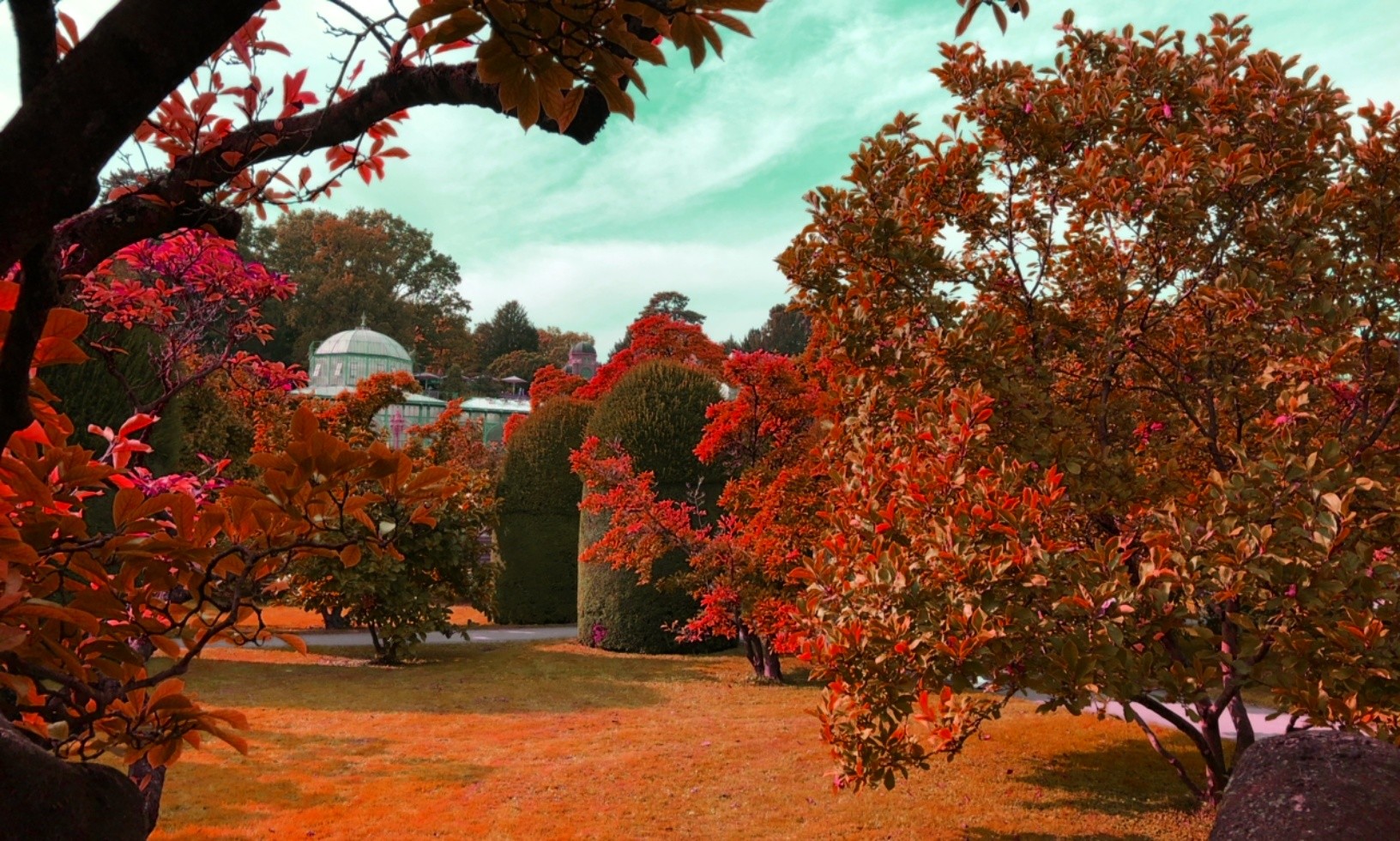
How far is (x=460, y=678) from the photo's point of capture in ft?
41.7

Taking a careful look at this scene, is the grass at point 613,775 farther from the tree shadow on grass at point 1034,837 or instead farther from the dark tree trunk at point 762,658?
the dark tree trunk at point 762,658

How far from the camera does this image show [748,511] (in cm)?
1249

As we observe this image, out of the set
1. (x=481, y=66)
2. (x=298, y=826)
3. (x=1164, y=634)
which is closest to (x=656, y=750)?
(x=298, y=826)

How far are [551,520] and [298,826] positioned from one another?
12759 millimetres

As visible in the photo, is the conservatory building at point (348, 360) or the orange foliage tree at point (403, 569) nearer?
the orange foliage tree at point (403, 569)

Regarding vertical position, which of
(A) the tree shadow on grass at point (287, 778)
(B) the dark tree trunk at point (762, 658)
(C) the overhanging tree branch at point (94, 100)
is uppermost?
(C) the overhanging tree branch at point (94, 100)

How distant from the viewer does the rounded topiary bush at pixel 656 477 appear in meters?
15.4

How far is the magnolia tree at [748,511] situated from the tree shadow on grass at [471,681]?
1.38m

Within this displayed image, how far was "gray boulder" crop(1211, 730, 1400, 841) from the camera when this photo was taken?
9.12ft

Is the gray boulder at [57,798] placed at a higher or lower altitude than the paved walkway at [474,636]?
higher

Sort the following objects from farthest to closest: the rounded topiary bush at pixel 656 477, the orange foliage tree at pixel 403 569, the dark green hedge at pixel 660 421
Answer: the dark green hedge at pixel 660 421 < the rounded topiary bush at pixel 656 477 < the orange foliage tree at pixel 403 569

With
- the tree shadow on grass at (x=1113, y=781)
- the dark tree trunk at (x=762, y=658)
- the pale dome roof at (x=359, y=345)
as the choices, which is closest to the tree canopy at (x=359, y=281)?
the pale dome roof at (x=359, y=345)

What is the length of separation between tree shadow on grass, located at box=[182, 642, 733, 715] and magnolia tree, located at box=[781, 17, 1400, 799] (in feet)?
19.9

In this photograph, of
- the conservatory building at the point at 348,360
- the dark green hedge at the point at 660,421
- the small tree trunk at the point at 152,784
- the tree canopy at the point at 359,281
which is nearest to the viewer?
the small tree trunk at the point at 152,784
